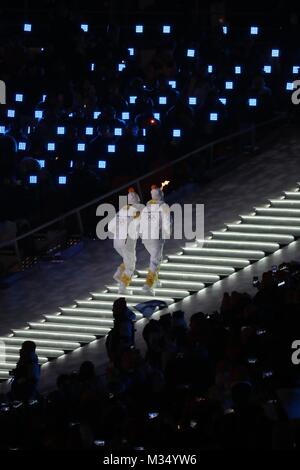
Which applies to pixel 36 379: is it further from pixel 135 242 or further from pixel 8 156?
pixel 8 156

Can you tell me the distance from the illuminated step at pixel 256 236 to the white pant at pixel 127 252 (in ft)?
5.87

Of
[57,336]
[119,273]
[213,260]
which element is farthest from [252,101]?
[57,336]

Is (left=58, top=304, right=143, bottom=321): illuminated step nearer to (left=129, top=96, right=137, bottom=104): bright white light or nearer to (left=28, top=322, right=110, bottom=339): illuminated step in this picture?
(left=28, top=322, right=110, bottom=339): illuminated step

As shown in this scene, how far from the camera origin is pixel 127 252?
92.0ft

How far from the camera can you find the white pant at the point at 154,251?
1091 inches

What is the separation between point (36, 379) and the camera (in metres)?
24.0

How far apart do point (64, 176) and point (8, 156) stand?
1.10m

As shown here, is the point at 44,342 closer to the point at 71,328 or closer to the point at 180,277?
the point at 71,328

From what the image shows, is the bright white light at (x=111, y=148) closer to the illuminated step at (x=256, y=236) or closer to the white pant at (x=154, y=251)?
the illuminated step at (x=256, y=236)

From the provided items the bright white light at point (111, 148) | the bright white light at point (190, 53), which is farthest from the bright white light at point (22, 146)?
the bright white light at point (190, 53)

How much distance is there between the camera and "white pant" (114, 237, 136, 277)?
28.0 meters

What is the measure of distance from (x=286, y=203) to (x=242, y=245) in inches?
56.8
